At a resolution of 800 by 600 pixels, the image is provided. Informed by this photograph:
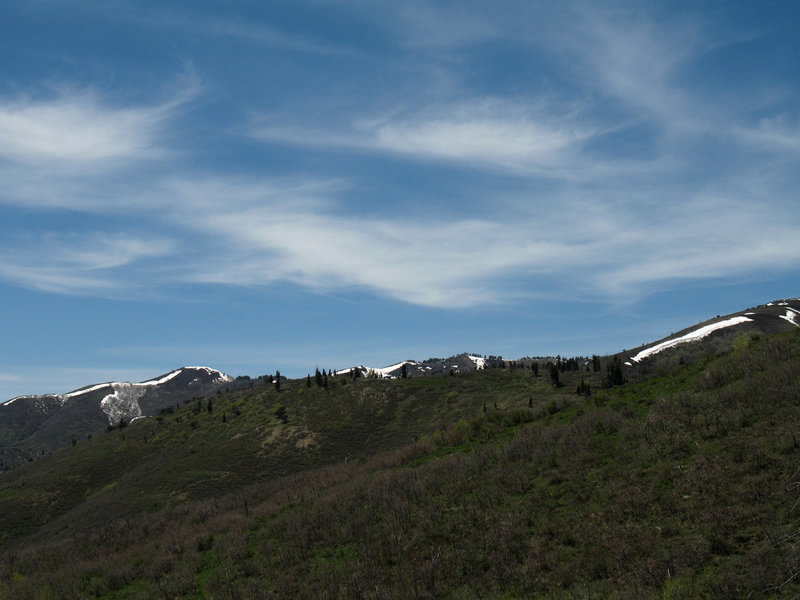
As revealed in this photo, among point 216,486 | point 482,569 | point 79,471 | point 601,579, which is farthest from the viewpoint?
point 79,471

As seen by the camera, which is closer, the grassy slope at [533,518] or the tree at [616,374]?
the grassy slope at [533,518]

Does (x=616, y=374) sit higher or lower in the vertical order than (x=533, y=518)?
higher

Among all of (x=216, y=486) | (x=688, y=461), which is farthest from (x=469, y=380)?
(x=688, y=461)

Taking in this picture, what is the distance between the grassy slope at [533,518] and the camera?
13.6 metres

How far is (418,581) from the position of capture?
1667 cm

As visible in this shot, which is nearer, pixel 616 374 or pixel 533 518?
pixel 533 518

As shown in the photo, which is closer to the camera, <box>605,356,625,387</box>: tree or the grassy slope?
the grassy slope

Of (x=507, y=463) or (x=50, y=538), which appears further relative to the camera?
(x=50, y=538)

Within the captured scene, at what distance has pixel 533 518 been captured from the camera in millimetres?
18391

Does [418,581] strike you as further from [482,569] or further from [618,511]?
[618,511]

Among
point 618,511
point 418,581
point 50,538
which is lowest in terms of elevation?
point 50,538

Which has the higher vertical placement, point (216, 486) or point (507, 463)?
point (507, 463)

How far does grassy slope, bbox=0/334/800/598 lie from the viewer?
44.7ft

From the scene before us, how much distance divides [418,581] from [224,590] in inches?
354
